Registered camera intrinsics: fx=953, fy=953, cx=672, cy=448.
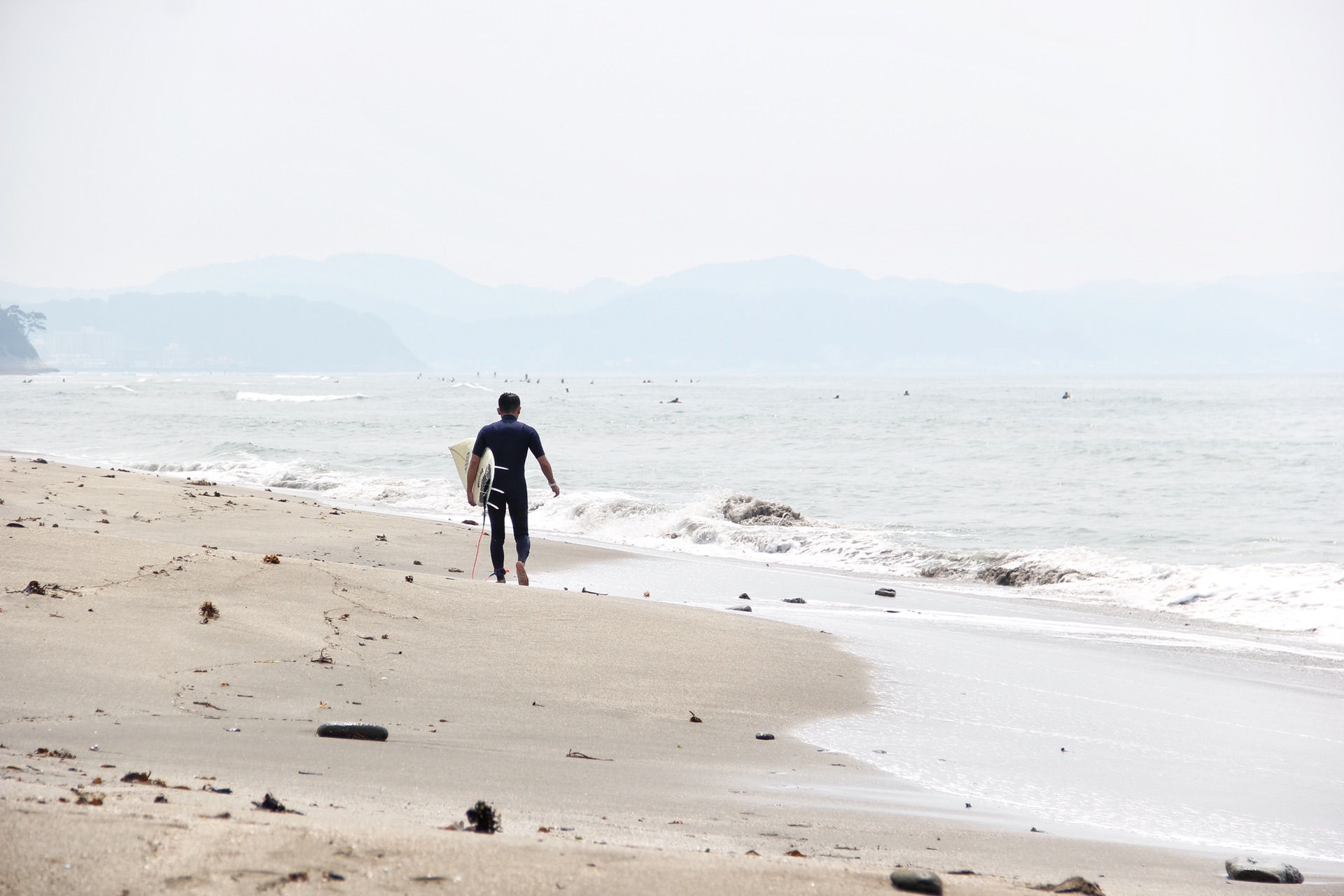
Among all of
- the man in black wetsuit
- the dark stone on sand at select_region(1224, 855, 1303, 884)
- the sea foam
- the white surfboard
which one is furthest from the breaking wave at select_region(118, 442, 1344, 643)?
the sea foam

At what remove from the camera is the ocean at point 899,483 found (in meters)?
13.6

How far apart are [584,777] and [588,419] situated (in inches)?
2098

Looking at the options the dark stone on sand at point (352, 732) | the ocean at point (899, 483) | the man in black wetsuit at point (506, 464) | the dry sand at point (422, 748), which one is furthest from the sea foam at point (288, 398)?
the dark stone on sand at point (352, 732)

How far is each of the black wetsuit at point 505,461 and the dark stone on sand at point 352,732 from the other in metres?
4.87

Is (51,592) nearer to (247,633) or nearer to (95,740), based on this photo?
(247,633)

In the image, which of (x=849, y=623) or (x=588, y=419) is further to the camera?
(x=588, y=419)

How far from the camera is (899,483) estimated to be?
83.8 feet

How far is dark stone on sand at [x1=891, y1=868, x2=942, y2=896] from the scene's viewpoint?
9.14ft

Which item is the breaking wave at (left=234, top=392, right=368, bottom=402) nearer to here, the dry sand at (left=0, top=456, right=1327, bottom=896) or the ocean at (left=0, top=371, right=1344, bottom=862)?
the ocean at (left=0, top=371, right=1344, bottom=862)

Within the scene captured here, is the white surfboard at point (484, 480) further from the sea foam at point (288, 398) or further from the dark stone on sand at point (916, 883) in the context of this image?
the sea foam at point (288, 398)

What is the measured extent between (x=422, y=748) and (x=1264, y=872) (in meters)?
3.35

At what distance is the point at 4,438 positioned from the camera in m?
33.7

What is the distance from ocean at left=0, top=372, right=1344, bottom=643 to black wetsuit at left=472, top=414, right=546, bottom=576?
22.1ft

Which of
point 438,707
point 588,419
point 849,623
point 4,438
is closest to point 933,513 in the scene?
point 849,623
